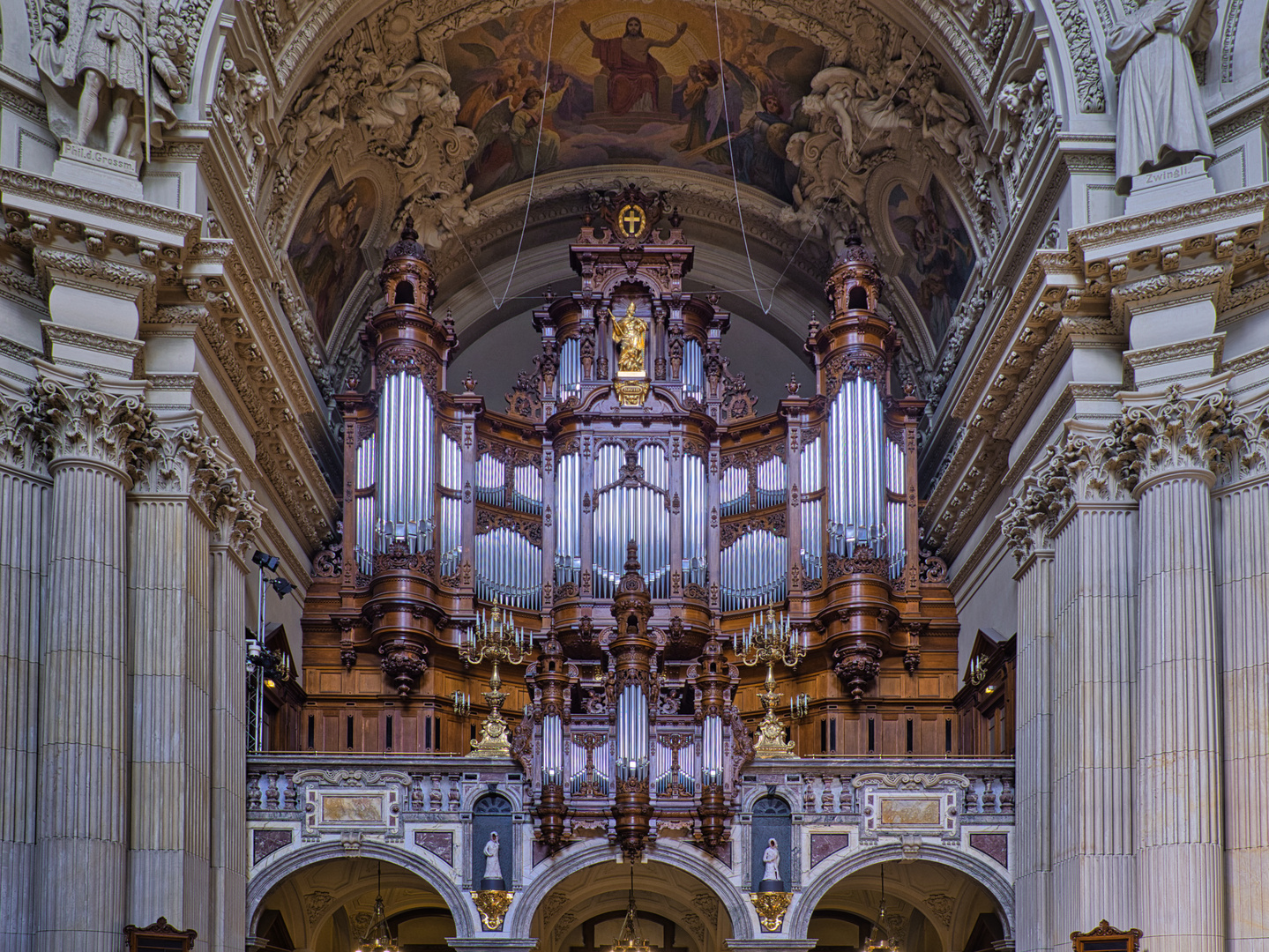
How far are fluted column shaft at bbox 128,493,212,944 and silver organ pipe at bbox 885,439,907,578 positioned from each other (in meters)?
11.5

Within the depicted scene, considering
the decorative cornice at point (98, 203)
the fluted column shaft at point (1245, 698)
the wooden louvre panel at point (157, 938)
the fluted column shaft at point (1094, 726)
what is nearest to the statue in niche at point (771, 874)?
the fluted column shaft at point (1094, 726)

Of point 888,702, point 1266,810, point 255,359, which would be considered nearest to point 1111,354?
point 1266,810

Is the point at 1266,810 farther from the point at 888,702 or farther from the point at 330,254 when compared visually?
the point at 330,254

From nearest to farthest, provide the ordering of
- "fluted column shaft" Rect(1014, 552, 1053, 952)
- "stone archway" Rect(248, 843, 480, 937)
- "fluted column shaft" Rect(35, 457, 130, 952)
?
"fluted column shaft" Rect(35, 457, 130, 952), "fluted column shaft" Rect(1014, 552, 1053, 952), "stone archway" Rect(248, 843, 480, 937)

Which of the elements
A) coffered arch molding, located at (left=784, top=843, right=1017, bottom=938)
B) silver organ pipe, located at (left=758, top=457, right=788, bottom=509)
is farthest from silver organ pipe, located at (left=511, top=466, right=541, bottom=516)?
coffered arch molding, located at (left=784, top=843, right=1017, bottom=938)

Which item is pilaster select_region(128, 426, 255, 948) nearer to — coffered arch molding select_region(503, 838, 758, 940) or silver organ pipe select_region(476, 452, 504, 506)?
coffered arch molding select_region(503, 838, 758, 940)

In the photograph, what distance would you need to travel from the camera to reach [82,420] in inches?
730

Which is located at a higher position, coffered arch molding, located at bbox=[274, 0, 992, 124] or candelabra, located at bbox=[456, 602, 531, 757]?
coffered arch molding, located at bbox=[274, 0, 992, 124]

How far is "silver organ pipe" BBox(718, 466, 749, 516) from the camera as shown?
90.8 feet

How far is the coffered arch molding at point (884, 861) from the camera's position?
21.3 m

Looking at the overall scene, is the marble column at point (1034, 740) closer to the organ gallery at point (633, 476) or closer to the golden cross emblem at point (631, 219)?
the organ gallery at point (633, 476)

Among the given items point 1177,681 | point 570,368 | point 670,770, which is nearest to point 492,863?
point 670,770

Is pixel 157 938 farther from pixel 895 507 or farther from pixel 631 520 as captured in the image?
pixel 895 507

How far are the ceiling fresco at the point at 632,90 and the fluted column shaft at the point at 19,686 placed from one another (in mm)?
11851
